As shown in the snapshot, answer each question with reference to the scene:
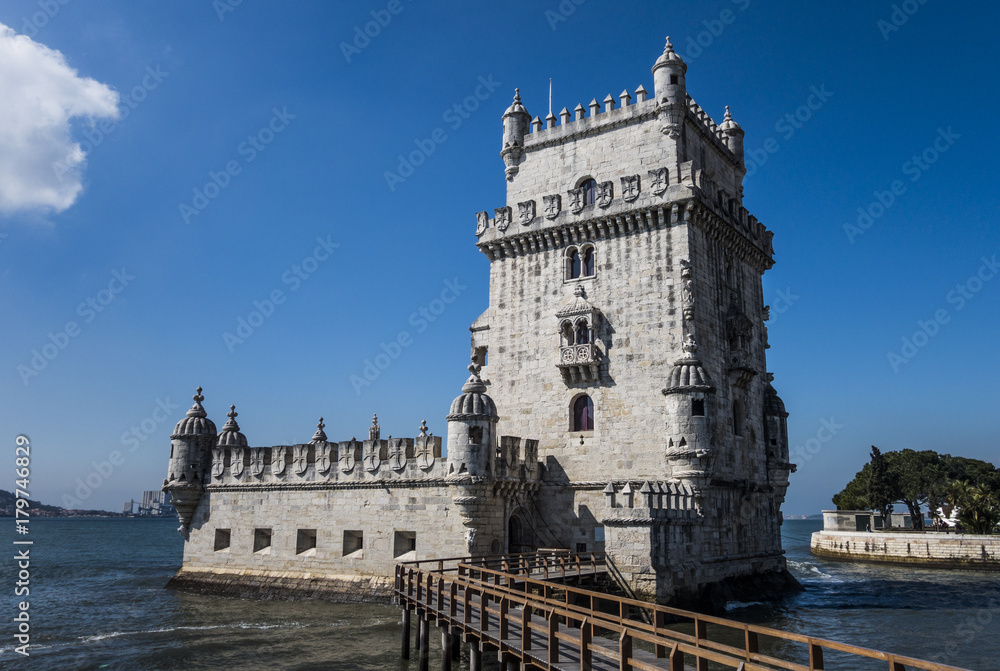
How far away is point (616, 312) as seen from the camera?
31688 millimetres

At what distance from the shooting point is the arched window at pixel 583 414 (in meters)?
31.6

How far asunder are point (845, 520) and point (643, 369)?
4649cm

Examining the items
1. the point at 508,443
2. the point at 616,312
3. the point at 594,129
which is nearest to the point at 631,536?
the point at 508,443

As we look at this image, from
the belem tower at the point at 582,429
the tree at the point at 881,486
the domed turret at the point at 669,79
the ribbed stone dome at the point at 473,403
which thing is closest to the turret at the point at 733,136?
the belem tower at the point at 582,429

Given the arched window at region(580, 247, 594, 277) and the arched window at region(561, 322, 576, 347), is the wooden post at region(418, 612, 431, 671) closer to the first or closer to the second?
the arched window at region(561, 322, 576, 347)

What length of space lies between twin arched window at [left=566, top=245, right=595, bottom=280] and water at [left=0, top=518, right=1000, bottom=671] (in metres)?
14.9

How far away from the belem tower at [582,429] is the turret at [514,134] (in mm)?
105

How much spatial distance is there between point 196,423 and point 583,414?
1883cm

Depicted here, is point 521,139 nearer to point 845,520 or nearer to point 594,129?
point 594,129

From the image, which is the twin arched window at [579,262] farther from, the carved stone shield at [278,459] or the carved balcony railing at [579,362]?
the carved stone shield at [278,459]

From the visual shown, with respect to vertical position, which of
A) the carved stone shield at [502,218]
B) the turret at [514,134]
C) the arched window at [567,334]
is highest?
the turret at [514,134]

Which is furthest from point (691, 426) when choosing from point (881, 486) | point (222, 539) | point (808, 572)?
point (881, 486)

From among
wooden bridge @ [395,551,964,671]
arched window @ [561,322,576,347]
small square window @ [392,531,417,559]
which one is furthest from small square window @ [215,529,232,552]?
arched window @ [561,322,576,347]

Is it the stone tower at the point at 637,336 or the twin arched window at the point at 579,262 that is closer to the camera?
the stone tower at the point at 637,336
